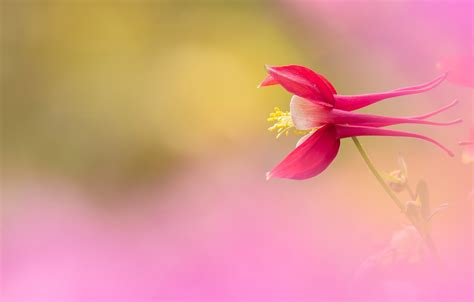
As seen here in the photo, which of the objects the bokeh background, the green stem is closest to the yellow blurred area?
the bokeh background

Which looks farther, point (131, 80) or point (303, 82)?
point (131, 80)

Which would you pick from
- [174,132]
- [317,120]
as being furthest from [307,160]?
[174,132]

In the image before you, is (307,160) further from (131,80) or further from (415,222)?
(131,80)

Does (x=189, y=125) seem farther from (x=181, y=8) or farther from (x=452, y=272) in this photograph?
(x=452, y=272)

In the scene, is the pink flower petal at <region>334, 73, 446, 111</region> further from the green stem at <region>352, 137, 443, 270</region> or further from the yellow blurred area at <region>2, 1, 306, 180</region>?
the yellow blurred area at <region>2, 1, 306, 180</region>

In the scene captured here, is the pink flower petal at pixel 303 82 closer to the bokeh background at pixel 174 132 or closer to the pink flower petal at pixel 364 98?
the pink flower petal at pixel 364 98

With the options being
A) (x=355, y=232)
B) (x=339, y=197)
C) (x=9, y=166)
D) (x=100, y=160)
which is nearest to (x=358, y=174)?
(x=339, y=197)

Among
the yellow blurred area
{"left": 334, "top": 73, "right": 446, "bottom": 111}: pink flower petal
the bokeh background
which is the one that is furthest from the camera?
the yellow blurred area
